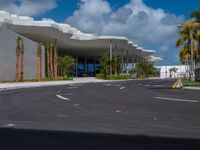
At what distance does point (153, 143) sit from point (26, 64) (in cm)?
5946

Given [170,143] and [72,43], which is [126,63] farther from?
[170,143]

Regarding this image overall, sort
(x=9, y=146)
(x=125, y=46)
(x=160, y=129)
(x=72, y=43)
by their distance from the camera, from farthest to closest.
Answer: (x=125, y=46) → (x=72, y=43) → (x=160, y=129) → (x=9, y=146)

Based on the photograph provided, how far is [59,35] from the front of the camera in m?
75.1

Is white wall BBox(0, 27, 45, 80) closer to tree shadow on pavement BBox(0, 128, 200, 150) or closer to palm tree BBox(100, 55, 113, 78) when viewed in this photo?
palm tree BBox(100, 55, 113, 78)

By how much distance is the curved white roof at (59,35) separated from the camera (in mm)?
66625

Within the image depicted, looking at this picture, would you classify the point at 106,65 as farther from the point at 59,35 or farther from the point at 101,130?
the point at 101,130

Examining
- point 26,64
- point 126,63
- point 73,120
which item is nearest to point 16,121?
point 73,120

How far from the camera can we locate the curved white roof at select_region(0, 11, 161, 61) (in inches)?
2623

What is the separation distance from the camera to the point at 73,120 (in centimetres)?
1152

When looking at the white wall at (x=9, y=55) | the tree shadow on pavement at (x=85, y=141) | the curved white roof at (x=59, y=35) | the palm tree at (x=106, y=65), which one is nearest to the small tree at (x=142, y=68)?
the curved white roof at (x=59, y=35)

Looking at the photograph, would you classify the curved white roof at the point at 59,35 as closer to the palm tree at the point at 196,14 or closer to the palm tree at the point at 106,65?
the palm tree at the point at 106,65

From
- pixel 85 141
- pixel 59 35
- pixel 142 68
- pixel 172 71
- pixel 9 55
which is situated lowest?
pixel 85 141

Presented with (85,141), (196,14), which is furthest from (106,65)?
(85,141)

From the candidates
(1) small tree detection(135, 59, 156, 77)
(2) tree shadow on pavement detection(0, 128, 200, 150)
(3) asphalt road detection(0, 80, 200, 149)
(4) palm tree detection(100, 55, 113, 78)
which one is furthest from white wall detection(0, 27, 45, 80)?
(1) small tree detection(135, 59, 156, 77)
